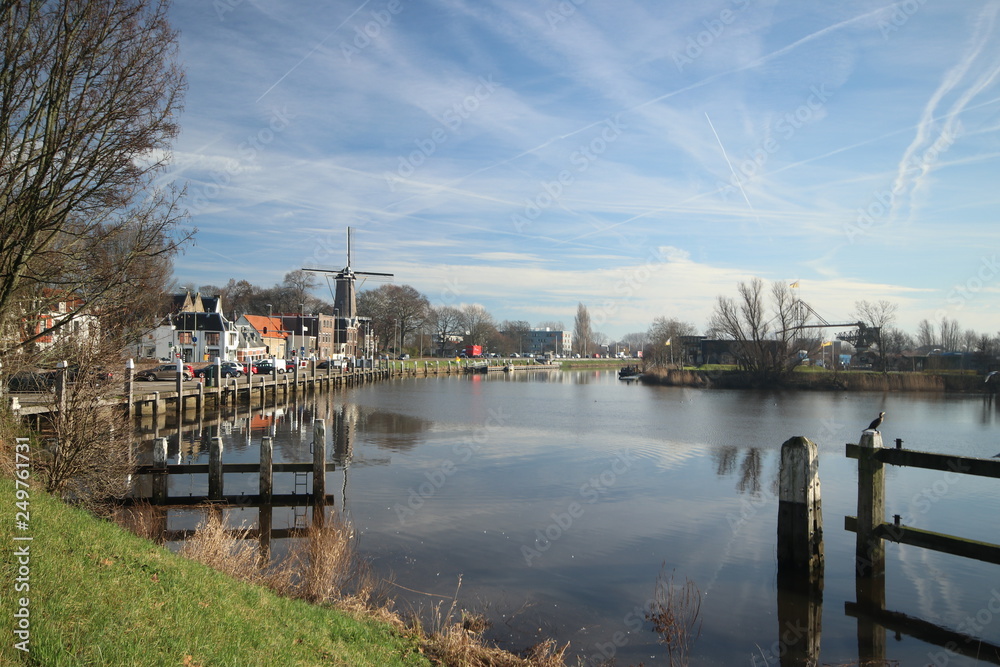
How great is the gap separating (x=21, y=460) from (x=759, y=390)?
5974 cm

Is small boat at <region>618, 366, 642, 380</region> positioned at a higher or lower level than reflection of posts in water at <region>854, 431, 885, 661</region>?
lower

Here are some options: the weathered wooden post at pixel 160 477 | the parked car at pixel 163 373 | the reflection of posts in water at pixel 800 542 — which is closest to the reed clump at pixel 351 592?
the reflection of posts in water at pixel 800 542

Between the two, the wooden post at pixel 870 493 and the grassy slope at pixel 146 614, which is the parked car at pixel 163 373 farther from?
the wooden post at pixel 870 493

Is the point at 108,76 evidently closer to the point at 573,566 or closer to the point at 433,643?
the point at 433,643

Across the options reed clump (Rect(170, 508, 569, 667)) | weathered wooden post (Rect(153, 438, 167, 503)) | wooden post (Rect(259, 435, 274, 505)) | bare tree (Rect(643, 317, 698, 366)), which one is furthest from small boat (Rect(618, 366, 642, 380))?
reed clump (Rect(170, 508, 569, 667))

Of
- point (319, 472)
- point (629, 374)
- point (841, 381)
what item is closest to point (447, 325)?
point (629, 374)

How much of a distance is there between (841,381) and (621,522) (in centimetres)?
5270

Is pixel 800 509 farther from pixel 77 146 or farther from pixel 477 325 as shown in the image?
pixel 477 325

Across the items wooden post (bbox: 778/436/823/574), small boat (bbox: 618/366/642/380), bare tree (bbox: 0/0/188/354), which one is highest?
bare tree (bbox: 0/0/188/354)

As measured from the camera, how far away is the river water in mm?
8766

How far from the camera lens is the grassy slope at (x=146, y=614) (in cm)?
423

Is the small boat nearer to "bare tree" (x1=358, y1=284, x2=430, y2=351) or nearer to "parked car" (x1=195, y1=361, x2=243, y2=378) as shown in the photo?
"bare tree" (x1=358, y1=284, x2=430, y2=351)

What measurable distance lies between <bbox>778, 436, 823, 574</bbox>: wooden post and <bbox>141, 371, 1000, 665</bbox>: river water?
65 centimetres

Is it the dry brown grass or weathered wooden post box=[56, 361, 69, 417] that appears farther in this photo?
weathered wooden post box=[56, 361, 69, 417]
